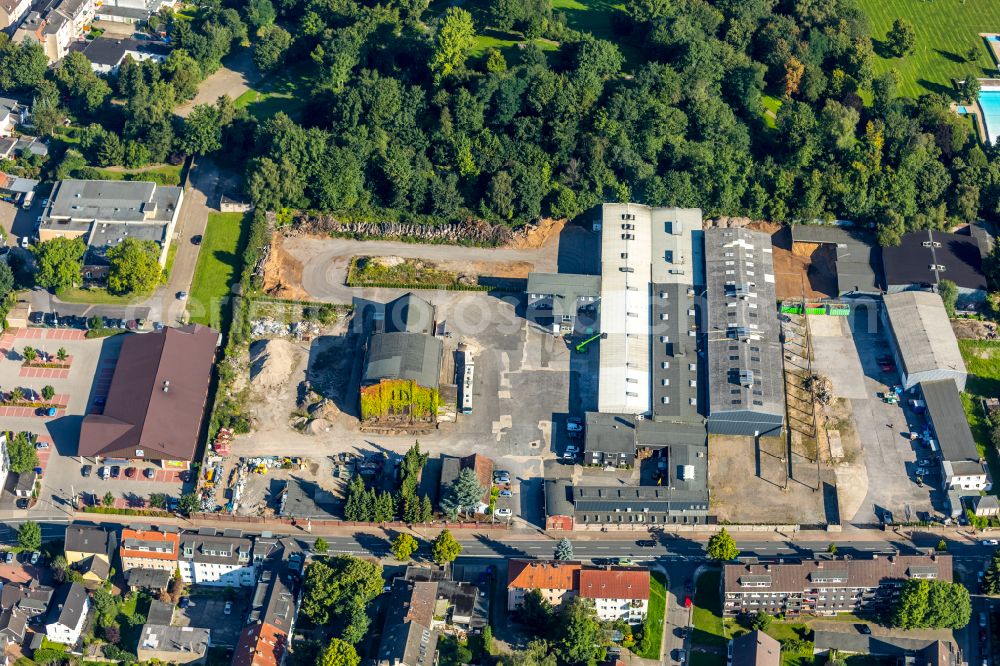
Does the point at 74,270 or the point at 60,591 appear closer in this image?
the point at 60,591

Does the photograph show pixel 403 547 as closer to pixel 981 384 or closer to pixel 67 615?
pixel 67 615

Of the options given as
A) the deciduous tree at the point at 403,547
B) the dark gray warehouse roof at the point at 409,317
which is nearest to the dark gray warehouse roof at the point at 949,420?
the dark gray warehouse roof at the point at 409,317

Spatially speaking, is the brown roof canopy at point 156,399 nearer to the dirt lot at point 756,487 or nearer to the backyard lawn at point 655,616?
the backyard lawn at point 655,616

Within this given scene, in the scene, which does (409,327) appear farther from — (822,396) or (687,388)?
(822,396)

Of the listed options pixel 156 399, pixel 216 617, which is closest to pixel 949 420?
pixel 216 617

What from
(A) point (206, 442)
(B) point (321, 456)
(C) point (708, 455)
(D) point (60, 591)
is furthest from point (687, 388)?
(D) point (60, 591)

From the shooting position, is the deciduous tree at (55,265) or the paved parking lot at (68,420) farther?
the deciduous tree at (55,265)
